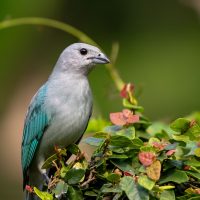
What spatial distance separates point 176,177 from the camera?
4281 mm

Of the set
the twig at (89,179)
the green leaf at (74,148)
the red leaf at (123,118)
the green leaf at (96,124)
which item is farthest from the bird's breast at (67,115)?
the twig at (89,179)

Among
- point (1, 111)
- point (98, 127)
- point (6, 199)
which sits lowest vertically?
point (6, 199)

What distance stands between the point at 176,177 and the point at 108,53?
509 centimetres

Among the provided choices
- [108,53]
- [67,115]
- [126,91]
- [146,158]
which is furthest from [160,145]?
[108,53]

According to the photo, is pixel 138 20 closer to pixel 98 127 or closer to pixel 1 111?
pixel 1 111

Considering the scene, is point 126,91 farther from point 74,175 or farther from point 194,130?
point 74,175

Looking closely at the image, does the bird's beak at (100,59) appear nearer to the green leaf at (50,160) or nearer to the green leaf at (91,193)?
the green leaf at (50,160)

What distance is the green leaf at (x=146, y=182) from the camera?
409 cm

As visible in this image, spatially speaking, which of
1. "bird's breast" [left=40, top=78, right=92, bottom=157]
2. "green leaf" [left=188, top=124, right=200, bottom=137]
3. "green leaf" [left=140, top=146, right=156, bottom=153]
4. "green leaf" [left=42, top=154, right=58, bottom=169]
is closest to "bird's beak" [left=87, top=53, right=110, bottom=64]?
"bird's breast" [left=40, top=78, right=92, bottom=157]

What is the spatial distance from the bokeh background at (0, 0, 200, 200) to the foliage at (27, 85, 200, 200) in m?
3.71

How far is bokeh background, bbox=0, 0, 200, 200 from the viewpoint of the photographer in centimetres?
893

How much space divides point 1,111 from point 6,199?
3.89 ft

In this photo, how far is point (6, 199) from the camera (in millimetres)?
9320

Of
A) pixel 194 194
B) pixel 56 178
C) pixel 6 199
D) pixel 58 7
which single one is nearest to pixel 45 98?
pixel 56 178
